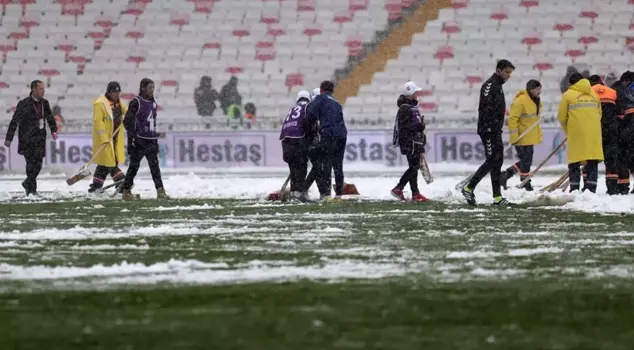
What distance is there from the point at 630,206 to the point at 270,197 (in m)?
5.50

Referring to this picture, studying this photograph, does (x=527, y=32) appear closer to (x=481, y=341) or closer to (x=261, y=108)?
(x=261, y=108)

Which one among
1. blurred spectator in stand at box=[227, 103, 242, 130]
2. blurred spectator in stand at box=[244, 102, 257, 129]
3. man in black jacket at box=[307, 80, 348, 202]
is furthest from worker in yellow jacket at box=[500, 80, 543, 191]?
blurred spectator in stand at box=[244, 102, 257, 129]

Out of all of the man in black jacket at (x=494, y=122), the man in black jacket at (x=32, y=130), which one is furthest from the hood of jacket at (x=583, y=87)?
the man in black jacket at (x=32, y=130)

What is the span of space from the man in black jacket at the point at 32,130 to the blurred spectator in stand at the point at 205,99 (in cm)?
1618

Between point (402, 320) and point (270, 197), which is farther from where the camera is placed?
point (270, 197)

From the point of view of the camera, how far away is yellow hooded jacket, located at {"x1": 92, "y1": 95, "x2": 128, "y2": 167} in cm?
2114

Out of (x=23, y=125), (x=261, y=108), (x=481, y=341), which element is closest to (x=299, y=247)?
(x=481, y=341)

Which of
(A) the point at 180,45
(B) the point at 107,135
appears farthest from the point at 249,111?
(B) the point at 107,135

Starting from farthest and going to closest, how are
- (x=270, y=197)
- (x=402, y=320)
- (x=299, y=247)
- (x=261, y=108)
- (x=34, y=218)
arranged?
(x=261, y=108)
(x=270, y=197)
(x=34, y=218)
(x=299, y=247)
(x=402, y=320)

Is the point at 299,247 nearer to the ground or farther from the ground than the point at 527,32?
nearer to the ground

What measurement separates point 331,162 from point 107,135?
4407 millimetres

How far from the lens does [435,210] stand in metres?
16.0

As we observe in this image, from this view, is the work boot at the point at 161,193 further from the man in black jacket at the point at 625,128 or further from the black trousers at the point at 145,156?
the man in black jacket at the point at 625,128

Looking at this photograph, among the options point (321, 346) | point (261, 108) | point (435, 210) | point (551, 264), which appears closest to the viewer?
point (321, 346)
